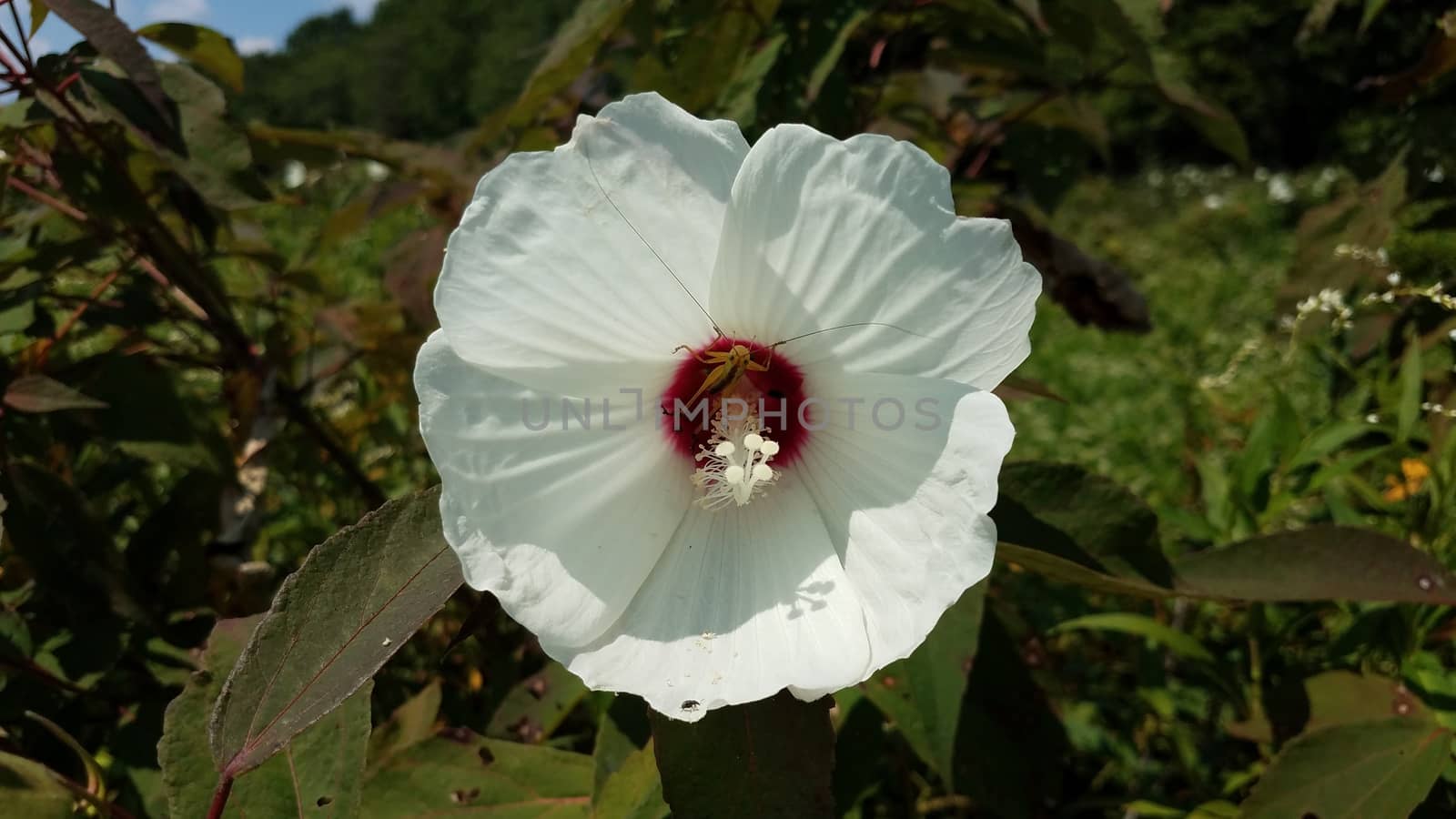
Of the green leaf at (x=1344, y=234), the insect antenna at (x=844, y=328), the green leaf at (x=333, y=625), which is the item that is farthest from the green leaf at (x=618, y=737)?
the green leaf at (x=1344, y=234)

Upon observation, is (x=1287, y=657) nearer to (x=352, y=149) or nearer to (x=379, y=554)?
(x=379, y=554)

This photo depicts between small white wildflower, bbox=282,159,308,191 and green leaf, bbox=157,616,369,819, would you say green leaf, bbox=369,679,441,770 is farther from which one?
small white wildflower, bbox=282,159,308,191

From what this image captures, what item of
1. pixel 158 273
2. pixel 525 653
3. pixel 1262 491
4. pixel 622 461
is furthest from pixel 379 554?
pixel 1262 491

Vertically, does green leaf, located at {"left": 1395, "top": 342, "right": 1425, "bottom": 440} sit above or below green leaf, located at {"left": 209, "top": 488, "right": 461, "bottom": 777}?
below

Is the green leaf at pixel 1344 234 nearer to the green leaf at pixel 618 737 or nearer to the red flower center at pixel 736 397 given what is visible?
the red flower center at pixel 736 397

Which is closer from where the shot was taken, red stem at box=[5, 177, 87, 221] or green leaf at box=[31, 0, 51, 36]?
green leaf at box=[31, 0, 51, 36]

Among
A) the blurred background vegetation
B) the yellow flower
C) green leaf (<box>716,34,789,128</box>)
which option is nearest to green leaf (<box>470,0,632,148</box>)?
the blurred background vegetation
